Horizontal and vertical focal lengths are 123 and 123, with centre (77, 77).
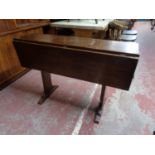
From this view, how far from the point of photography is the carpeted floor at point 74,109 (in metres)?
1.50

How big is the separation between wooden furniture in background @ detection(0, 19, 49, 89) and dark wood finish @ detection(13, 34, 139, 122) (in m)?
0.73

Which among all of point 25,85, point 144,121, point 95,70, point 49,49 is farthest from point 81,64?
point 25,85

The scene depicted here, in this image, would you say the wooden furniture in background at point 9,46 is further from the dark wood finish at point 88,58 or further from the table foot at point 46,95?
the table foot at point 46,95

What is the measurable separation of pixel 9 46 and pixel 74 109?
1610mm

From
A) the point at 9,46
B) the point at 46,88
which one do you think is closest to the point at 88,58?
the point at 46,88

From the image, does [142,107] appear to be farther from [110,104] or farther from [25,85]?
[25,85]

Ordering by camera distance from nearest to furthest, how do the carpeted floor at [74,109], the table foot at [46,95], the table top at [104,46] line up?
the table top at [104,46]
the carpeted floor at [74,109]
the table foot at [46,95]

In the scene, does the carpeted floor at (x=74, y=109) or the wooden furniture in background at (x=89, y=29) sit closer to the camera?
the carpeted floor at (x=74, y=109)

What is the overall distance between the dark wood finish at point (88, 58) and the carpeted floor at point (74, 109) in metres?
0.60

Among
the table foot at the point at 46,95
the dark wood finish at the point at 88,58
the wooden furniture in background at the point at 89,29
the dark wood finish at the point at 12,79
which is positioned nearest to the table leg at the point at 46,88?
the table foot at the point at 46,95

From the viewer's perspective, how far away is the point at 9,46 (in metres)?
2.20

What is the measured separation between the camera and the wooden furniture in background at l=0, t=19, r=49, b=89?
6.70ft

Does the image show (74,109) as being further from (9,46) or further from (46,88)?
(9,46)
